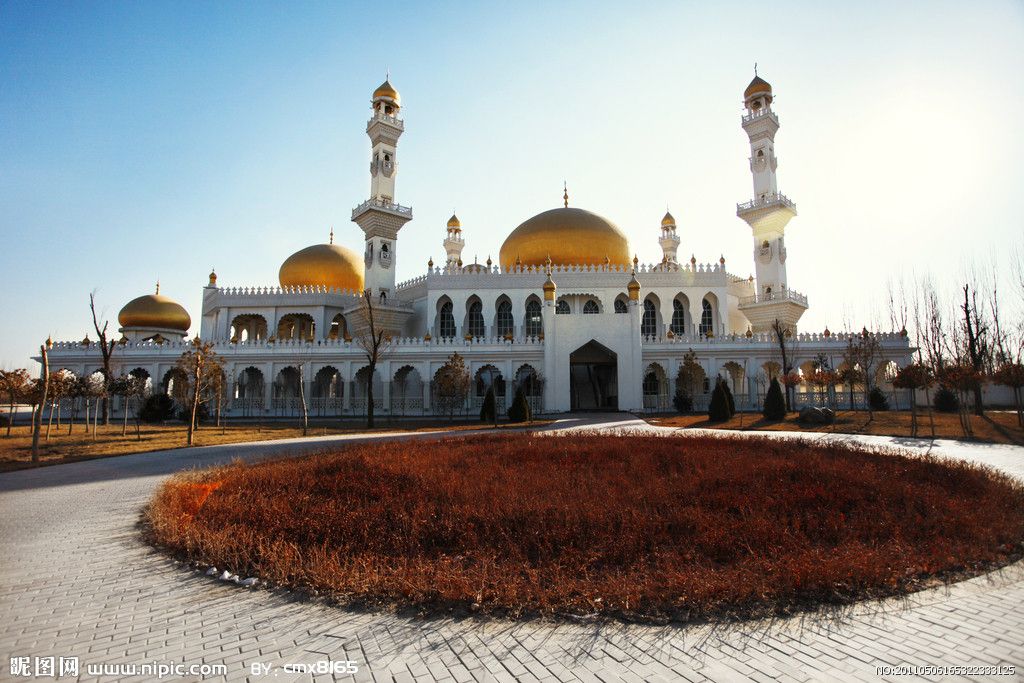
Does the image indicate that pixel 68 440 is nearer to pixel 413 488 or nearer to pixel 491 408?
pixel 491 408

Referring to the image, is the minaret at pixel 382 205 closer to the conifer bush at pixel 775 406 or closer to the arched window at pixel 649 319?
the arched window at pixel 649 319

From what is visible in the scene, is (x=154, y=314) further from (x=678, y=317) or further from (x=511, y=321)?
(x=678, y=317)

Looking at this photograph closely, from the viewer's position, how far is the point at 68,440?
2081cm

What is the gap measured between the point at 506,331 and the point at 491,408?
15618 millimetres

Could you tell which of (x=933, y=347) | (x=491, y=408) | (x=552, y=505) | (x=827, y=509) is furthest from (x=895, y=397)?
(x=552, y=505)

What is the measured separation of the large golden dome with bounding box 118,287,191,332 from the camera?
46.1 m

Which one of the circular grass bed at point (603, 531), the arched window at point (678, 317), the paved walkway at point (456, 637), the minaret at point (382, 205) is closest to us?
the paved walkway at point (456, 637)

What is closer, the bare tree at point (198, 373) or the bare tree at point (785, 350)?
the bare tree at point (198, 373)

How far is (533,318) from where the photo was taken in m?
42.4

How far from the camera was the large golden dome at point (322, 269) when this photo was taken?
46.8 m

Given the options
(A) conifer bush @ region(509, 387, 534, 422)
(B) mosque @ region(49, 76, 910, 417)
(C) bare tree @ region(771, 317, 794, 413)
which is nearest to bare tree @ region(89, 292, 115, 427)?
(B) mosque @ region(49, 76, 910, 417)

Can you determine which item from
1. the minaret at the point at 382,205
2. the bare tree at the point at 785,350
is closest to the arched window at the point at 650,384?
the bare tree at the point at 785,350

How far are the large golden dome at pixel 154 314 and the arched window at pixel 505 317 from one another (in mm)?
27744

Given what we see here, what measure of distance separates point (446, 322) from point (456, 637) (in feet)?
129
